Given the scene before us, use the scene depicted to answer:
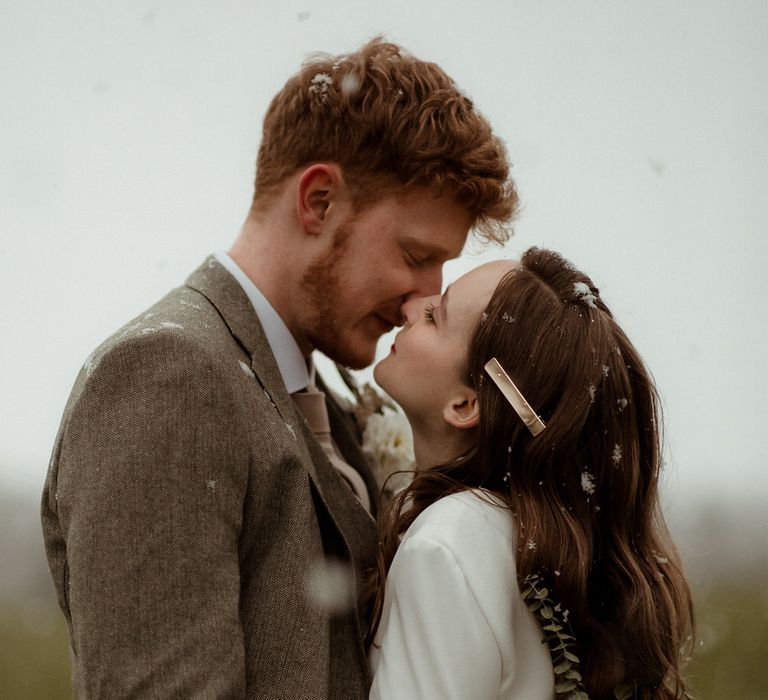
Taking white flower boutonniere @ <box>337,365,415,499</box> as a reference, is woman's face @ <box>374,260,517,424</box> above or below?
above

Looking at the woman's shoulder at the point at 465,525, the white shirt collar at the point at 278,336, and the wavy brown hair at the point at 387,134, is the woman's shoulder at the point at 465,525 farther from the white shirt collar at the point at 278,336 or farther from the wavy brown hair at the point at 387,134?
the wavy brown hair at the point at 387,134

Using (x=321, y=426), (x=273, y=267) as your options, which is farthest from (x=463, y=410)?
(x=273, y=267)

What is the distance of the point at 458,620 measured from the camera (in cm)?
217

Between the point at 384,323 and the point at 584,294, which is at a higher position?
the point at 584,294

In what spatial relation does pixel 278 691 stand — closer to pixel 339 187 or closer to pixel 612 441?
pixel 612 441

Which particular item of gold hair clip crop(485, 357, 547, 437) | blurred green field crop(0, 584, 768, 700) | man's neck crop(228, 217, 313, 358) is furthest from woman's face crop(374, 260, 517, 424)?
blurred green field crop(0, 584, 768, 700)

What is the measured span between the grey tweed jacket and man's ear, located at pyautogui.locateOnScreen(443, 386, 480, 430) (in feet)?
1.56

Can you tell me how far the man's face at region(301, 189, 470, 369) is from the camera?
299cm

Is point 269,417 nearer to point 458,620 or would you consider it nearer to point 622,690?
point 458,620

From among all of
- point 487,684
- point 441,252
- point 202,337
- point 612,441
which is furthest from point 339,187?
point 487,684

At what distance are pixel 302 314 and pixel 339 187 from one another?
0.42 meters

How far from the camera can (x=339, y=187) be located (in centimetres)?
299

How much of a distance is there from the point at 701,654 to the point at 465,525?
2.93 m

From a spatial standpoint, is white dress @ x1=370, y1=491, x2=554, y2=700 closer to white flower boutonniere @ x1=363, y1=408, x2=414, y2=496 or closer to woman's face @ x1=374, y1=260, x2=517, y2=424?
woman's face @ x1=374, y1=260, x2=517, y2=424
